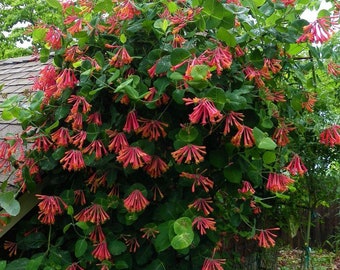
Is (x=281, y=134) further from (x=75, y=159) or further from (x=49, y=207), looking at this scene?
(x=49, y=207)

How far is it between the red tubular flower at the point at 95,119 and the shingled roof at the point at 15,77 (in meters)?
1.05

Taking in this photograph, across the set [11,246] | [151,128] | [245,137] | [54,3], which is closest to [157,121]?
[151,128]

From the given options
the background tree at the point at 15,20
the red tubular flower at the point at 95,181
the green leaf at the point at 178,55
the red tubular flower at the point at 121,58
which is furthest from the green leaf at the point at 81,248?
the background tree at the point at 15,20

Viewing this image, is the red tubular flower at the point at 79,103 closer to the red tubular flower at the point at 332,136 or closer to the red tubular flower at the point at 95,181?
the red tubular flower at the point at 95,181

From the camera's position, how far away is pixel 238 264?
14.6ft

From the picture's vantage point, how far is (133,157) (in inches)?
69.4

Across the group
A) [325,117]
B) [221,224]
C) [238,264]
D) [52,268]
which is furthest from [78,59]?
[238,264]

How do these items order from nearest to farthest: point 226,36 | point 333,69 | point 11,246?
point 226,36
point 333,69
point 11,246

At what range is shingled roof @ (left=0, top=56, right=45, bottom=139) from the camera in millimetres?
3032

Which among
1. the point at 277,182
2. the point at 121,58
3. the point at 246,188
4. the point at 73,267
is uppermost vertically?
the point at 121,58

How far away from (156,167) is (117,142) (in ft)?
0.69

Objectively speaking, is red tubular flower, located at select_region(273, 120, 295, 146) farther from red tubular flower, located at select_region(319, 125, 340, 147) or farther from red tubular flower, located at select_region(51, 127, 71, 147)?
red tubular flower, located at select_region(51, 127, 71, 147)

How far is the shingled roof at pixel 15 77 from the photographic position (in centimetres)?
303

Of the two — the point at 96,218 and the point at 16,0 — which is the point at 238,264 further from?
the point at 16,0
